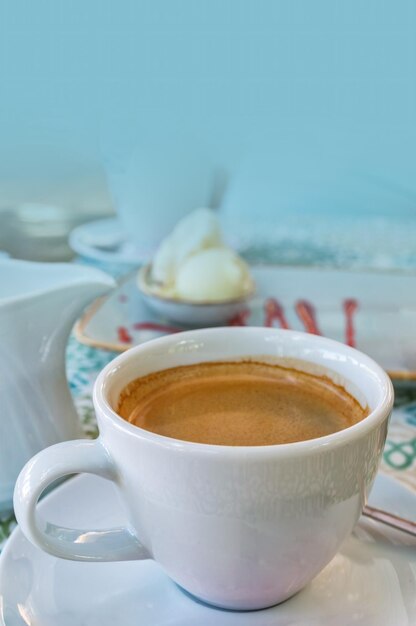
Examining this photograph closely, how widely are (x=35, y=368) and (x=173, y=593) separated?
0.20m

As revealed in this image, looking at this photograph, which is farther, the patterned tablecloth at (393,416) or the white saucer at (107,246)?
the white saucer at (107,246)

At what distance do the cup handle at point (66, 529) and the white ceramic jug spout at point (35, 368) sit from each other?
0.12 meters

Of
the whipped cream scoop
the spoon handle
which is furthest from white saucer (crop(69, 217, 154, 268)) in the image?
the spoon handle

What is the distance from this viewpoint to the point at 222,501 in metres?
0.36

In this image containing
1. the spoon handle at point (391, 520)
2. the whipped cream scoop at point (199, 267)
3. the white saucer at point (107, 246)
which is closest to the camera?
the spoon handle at point (391, 520)

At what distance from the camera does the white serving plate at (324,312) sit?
77cm

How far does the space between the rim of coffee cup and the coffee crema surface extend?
0.04 feet

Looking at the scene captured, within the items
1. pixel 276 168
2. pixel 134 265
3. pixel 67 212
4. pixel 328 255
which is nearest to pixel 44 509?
pixel 134 265

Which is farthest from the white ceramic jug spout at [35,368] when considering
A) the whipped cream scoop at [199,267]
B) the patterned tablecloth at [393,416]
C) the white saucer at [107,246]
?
the white saucer at [107,246]

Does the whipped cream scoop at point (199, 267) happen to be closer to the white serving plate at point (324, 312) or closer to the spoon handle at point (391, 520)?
the white serving plate at point (324, 312)

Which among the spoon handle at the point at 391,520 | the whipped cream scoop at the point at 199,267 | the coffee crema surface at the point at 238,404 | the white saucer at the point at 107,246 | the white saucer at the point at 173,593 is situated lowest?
the white saucer at the point at 107,246

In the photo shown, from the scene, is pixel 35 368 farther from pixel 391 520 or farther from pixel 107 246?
pixel 107 246

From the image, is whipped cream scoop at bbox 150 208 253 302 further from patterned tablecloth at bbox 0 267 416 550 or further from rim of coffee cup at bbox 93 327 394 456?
rim of coffee cup at bbox 93 327 394 456

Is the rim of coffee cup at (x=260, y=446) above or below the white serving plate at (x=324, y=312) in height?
above
